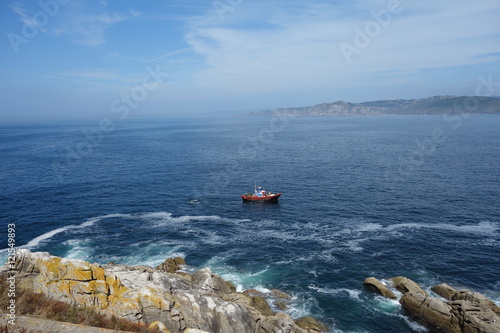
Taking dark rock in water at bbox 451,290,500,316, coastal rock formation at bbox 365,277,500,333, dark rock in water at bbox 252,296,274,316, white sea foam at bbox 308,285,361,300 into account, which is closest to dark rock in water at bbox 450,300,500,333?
coastal rock formation at bbox 365,277,500,333

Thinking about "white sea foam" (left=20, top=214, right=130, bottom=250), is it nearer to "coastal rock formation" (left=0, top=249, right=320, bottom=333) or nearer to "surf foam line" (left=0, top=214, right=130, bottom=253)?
"surf foam line" (left=0, top=214, right=130, bottom=253)

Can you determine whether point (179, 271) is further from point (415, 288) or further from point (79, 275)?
point (415, 288)

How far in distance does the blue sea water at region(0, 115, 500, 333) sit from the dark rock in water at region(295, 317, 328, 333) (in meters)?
1.64

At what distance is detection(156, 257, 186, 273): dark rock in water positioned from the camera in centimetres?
4972

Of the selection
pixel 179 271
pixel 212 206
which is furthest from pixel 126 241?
pixel 212 206

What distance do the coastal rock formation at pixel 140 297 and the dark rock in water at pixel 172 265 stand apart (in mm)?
11346

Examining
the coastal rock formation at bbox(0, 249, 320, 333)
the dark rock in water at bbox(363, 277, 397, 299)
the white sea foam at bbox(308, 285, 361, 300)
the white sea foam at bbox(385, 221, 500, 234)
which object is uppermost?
the coastal rock formation at bbox(0, 249, 320, 333)

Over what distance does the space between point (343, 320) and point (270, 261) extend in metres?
16.8

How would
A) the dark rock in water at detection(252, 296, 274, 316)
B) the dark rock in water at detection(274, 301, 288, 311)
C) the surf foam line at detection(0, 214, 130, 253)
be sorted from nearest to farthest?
the dark rock in water at detection(252, 296, 274, 316)
the dark rock in water at detection(274, 301, 288, 311)
the surf foam line at detection(0, 214, 130, 253)

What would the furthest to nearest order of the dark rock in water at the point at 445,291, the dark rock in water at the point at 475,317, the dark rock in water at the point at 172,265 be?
the dark rock in water at the point at 172,265, the dark rock in water at the point at 445,291, the dark rock in water at the point at 475,317

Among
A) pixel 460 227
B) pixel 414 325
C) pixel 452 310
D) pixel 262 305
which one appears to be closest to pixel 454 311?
pixel 452 310

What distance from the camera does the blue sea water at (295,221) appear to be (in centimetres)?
4931

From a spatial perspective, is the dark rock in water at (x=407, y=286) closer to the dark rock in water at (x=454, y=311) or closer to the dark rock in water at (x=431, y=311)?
the dark rock in water at (x=454, y=311)

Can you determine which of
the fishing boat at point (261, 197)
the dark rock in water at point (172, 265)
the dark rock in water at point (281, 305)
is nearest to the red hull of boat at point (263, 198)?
the fishing boat at point (261, 197)
